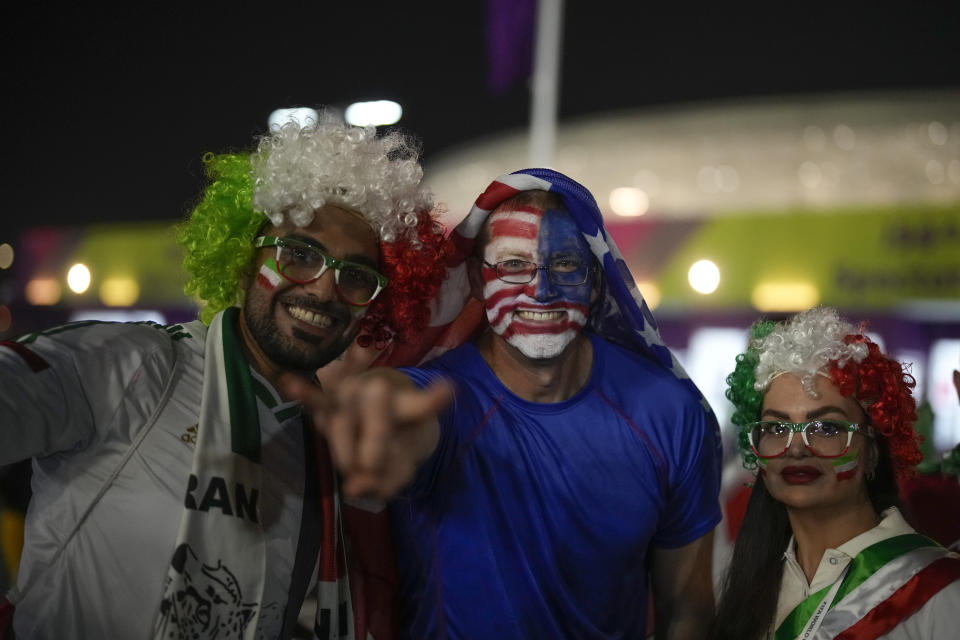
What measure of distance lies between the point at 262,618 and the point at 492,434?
0.88 meters

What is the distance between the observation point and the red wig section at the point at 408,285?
9.68 feet

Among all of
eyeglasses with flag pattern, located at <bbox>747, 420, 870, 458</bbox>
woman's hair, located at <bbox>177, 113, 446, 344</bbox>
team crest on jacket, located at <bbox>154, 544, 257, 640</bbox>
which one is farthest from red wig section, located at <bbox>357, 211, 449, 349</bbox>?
eyeglasses with flag pattern, located at <bbox>747, 420, 870, 458</bbox>

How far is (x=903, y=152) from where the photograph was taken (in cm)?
1716

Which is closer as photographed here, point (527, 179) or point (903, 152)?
point (527, 179)

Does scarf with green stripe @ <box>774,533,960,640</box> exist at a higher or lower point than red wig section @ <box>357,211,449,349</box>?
lower

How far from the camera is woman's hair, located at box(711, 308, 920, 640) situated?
2822 millimetres

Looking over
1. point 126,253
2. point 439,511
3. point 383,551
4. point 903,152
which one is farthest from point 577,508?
point 903,152

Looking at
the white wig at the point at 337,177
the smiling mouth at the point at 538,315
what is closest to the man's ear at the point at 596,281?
the smiling mouth at the point at 538,315

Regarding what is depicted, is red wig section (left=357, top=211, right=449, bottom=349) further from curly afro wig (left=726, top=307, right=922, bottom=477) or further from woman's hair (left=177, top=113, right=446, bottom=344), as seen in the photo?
curly afro wig (left=726, top=307, right=922, bottom=477)

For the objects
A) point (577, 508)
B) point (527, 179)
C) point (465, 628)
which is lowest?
point (465, 628)

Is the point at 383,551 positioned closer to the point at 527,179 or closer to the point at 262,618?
the point at 262,618

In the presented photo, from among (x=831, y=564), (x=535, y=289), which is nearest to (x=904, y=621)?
(x=831, y=564)

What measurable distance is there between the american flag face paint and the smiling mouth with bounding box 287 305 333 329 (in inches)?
22.1

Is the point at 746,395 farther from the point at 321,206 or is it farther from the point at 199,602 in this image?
the point at 199,602
